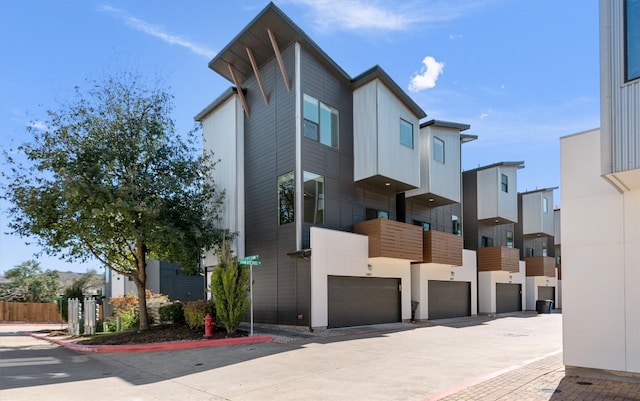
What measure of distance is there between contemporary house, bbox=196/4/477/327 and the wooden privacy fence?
1776 centimetres

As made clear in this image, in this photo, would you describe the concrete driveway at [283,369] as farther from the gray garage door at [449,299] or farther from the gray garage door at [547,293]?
the gray garage door at [547,293]

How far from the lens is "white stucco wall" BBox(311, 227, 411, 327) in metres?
15.7

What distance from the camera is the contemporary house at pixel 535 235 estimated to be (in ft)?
104

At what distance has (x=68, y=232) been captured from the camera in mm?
15273

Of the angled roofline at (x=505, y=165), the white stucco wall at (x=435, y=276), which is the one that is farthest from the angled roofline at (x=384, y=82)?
the angled roofline at (x=505, y=165)

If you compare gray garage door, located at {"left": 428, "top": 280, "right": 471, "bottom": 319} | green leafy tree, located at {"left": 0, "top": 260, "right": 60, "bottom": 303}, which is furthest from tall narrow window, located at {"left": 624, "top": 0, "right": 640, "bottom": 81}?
green leafy tree, located at {"left": 0, "top": 260, "right": 60, "bottom": 303}

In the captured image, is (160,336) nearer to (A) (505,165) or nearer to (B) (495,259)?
(B) (495,259)

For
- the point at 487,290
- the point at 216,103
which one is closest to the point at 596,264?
the point at 216,103

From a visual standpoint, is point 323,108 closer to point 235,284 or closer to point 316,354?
point 235,284

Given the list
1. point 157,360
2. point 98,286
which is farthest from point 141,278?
point 98,286

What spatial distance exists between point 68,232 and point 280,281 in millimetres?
7769

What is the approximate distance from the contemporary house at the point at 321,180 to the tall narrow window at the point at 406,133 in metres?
0.07

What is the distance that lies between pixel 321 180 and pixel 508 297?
737 inches

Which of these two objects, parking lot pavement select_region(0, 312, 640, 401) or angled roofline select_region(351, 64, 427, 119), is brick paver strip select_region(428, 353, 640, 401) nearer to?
parking lot pavement select_region(0, 312, 640, 401)
